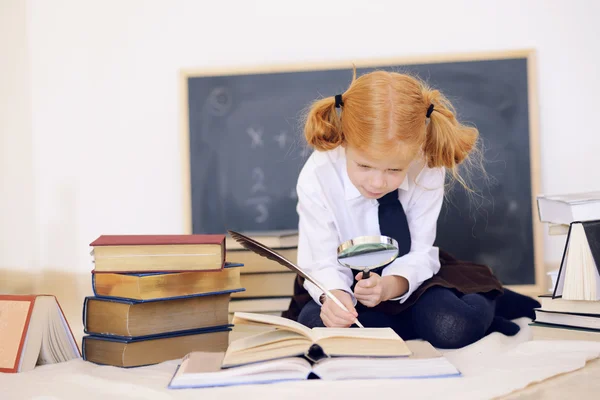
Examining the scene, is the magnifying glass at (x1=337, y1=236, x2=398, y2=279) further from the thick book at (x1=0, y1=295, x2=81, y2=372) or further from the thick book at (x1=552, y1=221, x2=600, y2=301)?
the thick book at (x1=0, y1=295, x2=81, y2=372)

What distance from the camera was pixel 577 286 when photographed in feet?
5.17

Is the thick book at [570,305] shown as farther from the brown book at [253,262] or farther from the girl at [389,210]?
the brown book at [253,262]

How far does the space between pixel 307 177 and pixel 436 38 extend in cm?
128

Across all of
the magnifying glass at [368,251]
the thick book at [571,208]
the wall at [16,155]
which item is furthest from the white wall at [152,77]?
the magnifying glass at [368,251]

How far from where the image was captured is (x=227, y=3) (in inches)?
113

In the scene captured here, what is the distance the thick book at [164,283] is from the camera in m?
1.51

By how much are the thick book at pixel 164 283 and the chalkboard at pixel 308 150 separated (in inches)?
46.7

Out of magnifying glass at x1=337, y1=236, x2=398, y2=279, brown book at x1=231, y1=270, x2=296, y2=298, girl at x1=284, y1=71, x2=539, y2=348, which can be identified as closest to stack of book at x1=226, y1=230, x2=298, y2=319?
brown book at x1=231, y1=270, x2=296, y2=298

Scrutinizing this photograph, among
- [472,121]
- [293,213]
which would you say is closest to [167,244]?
[293,213]

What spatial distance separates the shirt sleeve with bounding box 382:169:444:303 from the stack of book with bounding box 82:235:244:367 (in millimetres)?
496

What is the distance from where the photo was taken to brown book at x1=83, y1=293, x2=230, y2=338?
152cm

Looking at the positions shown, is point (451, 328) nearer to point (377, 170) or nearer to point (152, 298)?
point (377, 170)

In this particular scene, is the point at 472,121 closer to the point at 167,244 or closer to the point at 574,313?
the point at 574,313

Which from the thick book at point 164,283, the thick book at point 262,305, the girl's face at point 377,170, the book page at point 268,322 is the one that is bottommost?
the thick book at point 262,305
